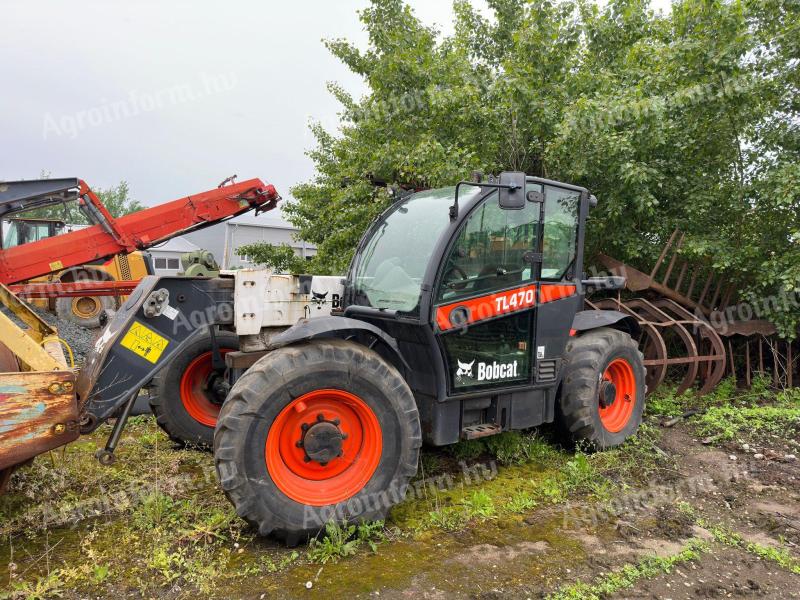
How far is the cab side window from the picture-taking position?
3.61 meters

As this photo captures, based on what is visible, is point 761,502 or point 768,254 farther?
point 768,254

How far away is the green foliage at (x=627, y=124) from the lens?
6266 mm

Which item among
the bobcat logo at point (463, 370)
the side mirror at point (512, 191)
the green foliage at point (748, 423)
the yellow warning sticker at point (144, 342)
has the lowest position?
the green foliage at point (748, 423)

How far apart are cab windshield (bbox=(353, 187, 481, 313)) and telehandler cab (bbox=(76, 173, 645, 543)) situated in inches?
0.5

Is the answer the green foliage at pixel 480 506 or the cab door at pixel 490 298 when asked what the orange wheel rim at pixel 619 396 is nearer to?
the cab door at pixel 490 298

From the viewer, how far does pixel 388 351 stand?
3588 mm

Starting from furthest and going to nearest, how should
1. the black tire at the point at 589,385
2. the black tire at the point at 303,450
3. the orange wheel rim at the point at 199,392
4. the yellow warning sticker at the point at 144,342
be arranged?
the orange wheel rim at the point at 199,392, the black tire at the point at 589,385, the yellow warning sticker at the point at 144,342, the black tire at the point at 303,450

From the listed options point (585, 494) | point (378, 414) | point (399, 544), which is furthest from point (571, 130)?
point (399, 544)

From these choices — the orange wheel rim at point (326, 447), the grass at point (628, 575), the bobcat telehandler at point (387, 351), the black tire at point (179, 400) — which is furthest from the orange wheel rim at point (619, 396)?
the black tire at point (179, 400)

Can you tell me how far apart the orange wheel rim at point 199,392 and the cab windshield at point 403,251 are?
5.18 feet

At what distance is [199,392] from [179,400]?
0.63 ft

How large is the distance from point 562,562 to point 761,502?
6.14ft

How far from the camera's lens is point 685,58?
6504 millimetres

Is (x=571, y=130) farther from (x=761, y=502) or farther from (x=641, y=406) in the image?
(x=761, y=502)
